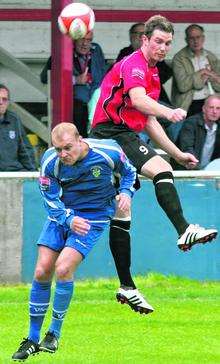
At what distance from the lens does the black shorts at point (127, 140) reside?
11.8 meters

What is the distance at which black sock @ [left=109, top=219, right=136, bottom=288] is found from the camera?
1186 centimetres

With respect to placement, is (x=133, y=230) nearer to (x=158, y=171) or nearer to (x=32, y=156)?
(x=32, y=156)

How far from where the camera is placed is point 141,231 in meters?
15.8

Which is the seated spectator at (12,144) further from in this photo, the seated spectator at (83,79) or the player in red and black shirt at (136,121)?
the player in red and black shirt at (136,121)

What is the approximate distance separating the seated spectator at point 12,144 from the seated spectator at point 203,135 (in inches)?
67.1

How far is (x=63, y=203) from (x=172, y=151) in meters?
1.51

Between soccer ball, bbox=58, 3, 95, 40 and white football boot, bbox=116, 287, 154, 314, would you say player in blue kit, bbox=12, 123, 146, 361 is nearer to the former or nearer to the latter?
white football boot, bbox=116, 287, 154, 314

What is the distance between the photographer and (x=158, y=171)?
38.9ft

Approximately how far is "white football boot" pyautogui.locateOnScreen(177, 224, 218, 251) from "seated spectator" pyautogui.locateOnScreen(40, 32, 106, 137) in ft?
18.4

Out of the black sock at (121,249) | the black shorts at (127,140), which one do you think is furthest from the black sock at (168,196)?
the black sock at (121,249)

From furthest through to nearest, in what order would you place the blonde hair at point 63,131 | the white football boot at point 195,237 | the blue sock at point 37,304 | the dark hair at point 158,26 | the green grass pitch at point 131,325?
the dark hair at point 158,26 < the green grass pitch at point 131,325 < the white football boot at point 195,237 < the blue sock at point 37,304 < the blonde hair at point 63,131

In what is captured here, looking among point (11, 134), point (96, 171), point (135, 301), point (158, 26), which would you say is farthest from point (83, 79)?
point (96, 171)

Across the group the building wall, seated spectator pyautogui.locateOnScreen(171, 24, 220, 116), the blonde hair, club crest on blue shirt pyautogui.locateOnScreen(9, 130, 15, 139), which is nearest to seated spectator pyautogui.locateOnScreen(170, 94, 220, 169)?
seated spectator pyautogui.locateOnScreen(171, 24, 220, 116)

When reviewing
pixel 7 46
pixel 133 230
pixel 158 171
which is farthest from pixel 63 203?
pixel 7 46
